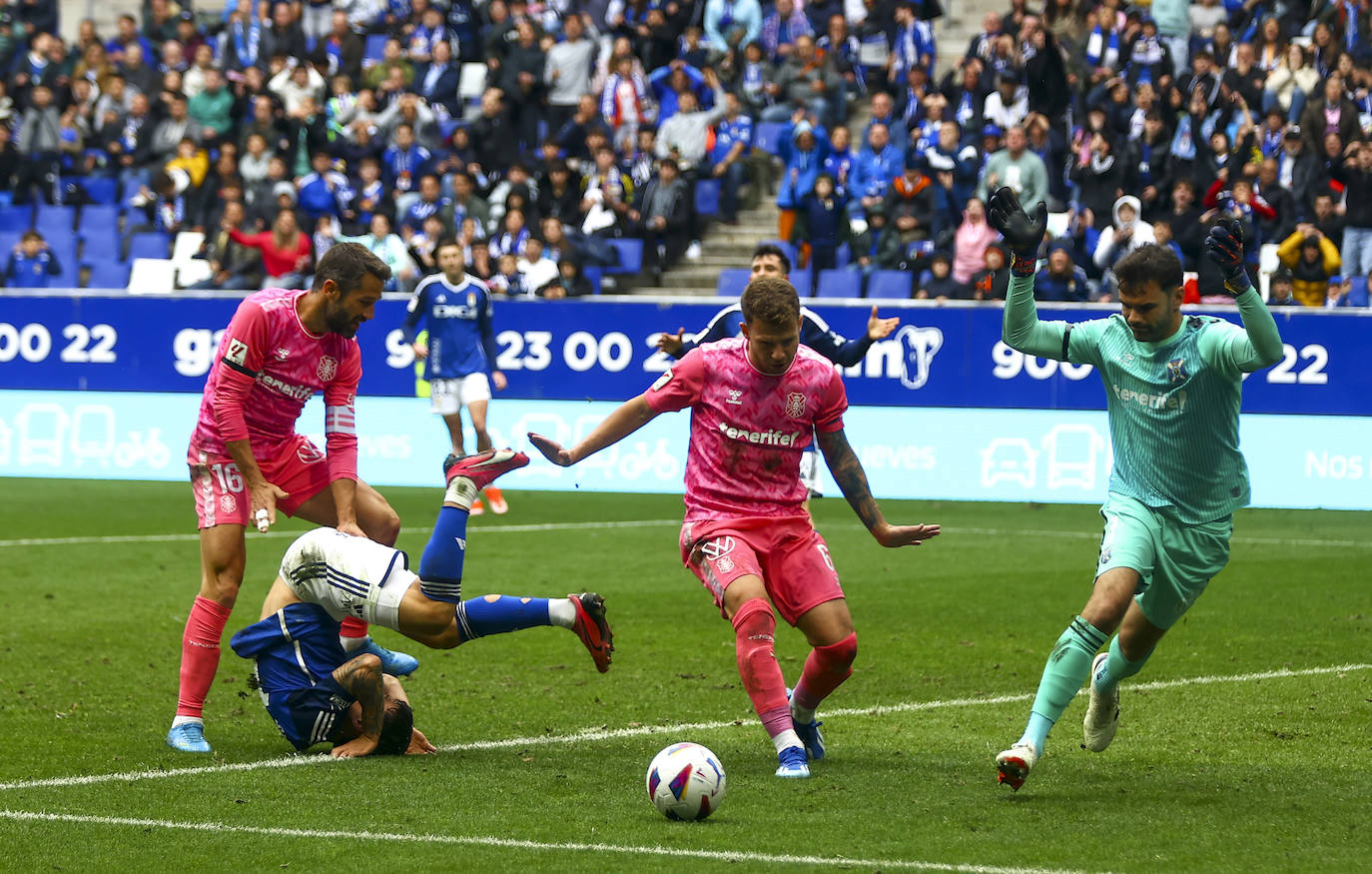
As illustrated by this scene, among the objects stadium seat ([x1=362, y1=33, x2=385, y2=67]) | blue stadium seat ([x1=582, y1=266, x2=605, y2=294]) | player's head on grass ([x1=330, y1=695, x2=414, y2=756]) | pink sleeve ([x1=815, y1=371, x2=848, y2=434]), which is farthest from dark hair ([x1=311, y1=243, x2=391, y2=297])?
stadium seat ([x1=362, y1=33, x2=385, y2=67])

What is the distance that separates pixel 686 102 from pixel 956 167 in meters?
3.87

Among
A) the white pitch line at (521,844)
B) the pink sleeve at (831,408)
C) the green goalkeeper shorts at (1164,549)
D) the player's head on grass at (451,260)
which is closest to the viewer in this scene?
the white pitch line at (521,844)

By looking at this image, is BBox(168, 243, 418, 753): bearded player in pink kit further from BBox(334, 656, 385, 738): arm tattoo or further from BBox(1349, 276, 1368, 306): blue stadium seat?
BBox(1349, 276, 1368, 306): blue stadium seat

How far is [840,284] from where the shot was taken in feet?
65.6

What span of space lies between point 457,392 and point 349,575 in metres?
9.24

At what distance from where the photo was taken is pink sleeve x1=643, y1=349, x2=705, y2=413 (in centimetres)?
674

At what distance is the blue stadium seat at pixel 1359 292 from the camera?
18.1 metres

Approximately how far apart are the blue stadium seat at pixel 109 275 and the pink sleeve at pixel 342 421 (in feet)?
53.6

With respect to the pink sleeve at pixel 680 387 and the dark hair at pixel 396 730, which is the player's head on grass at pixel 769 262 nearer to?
the pink sleeve at pixel 680 387

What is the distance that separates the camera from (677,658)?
30.6ft

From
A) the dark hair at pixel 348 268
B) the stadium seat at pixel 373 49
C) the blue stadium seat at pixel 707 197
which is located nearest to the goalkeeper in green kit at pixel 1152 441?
the dark hair at pixel 348 268

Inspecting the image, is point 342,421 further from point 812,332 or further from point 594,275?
point 594,275

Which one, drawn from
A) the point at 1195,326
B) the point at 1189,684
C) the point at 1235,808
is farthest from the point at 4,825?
the point at 1189,684

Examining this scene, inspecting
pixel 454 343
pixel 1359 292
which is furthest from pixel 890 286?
pixel 454 343
